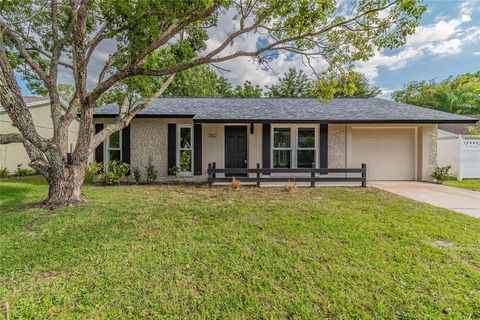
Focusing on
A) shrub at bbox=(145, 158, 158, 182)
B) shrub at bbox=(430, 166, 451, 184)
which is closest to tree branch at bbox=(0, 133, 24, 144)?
shrub at bbox=(145, 158, 158, 182)

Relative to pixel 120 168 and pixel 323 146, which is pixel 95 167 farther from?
pixel 323 146

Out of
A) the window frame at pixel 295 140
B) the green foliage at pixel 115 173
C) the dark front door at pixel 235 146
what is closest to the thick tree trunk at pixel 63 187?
the green foliage at pixel 115 173

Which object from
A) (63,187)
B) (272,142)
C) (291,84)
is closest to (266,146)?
(272,142)

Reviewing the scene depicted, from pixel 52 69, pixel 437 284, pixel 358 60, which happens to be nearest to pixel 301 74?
pixel 358 60

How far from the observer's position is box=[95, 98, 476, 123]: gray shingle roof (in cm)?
898

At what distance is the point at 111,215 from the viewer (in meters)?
5.17

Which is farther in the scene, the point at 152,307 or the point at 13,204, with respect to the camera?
the point at 13,204

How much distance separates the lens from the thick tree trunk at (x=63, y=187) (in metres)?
5.75

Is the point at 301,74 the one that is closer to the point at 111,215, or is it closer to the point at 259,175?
the point at 259,175

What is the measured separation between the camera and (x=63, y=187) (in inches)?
229

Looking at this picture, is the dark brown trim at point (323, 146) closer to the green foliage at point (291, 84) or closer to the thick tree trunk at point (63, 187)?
the thick tree trunk at point (63, 187)

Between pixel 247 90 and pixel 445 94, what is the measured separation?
20090mm

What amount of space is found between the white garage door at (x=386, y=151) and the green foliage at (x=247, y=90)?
64.7 feet

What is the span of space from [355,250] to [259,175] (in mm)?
5210
